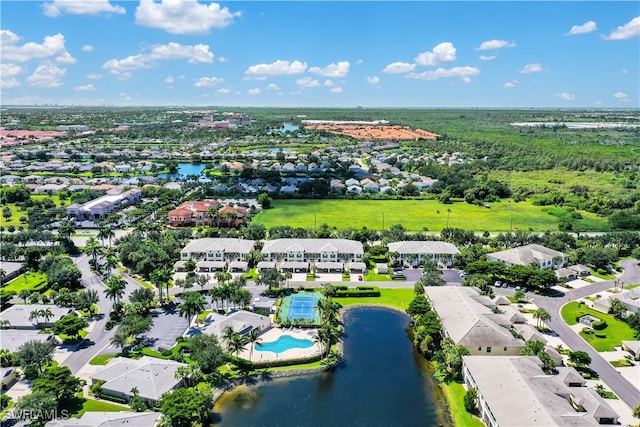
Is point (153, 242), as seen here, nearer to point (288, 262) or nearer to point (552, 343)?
point (288, 262)

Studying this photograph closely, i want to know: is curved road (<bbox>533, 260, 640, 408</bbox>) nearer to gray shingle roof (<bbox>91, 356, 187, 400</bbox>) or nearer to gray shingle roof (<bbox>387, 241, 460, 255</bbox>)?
gray shingle roof (<bbox>387, 241, 460, 255</bbox>)

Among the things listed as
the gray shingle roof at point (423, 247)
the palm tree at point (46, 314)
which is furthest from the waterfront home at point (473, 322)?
the palm tree at point (46, 314)

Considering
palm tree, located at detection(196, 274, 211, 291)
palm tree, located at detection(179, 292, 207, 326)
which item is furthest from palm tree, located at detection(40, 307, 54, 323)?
palm tree, located at detection(196, 274, 211, 291)

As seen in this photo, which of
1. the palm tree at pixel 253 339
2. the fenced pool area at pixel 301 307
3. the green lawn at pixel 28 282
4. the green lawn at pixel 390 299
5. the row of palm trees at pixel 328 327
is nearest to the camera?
the row of palm trees at pixel 328 327

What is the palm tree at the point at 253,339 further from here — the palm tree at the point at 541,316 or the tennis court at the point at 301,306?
the palm tree at the point at 541,316

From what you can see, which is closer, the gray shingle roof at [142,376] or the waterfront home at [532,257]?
the gray shingle roof at [142,376]

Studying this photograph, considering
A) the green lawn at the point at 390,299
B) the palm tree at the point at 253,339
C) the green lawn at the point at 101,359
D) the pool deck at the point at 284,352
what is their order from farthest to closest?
the green lawn at the point at 390,299 < the palm tree at the point at 253,339 < the pool deck at the point at 284,352 < the green lawn at the point at 101,359
